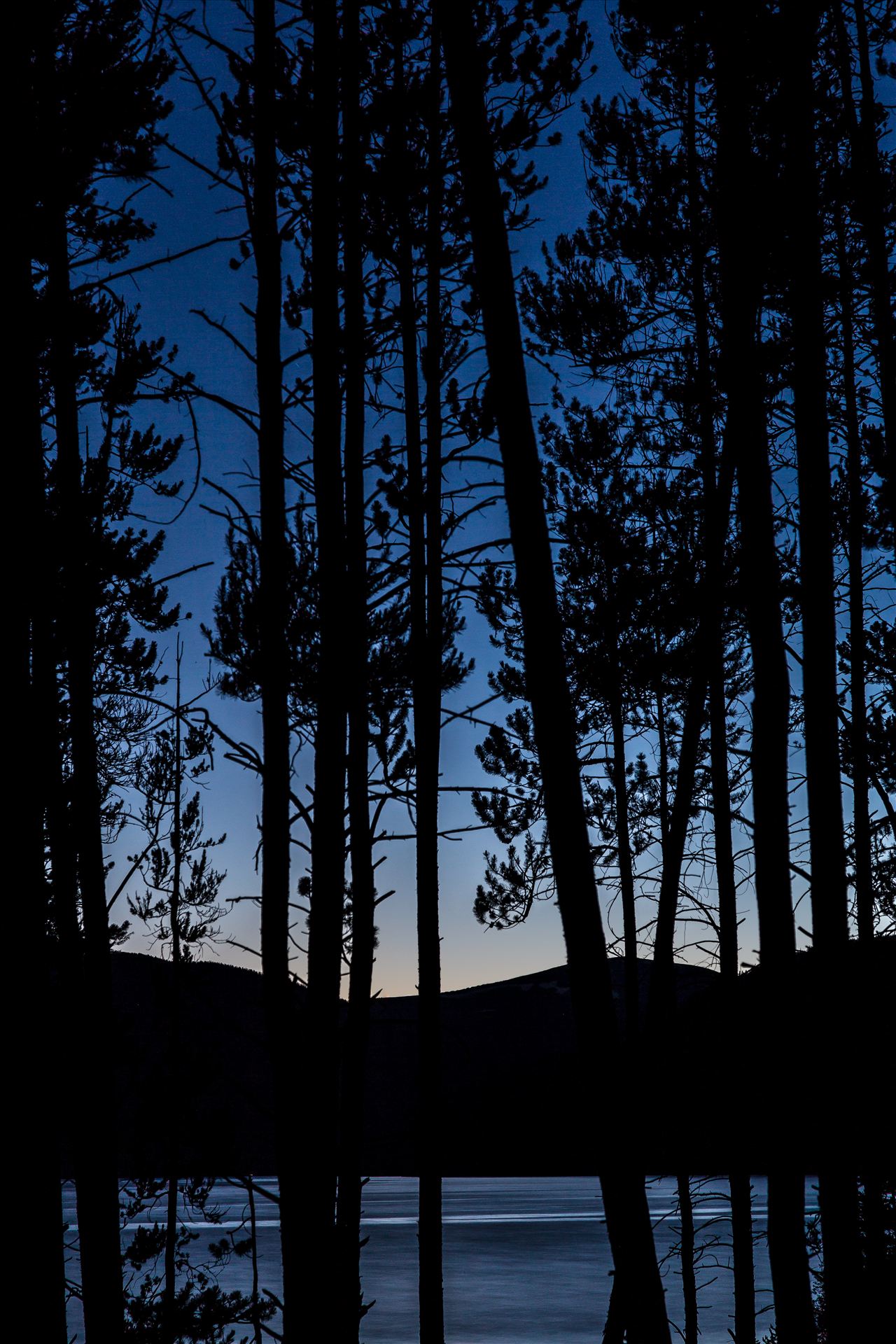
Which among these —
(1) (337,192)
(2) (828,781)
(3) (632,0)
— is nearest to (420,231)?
(3) (632,0)

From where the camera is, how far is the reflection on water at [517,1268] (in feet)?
94.0

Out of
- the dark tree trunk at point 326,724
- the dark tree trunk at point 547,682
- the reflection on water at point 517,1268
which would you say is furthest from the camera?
the reflection on water at point 517,1268

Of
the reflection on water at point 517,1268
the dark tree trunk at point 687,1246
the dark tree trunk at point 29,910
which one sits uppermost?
the dark tree trunk at point 29,910

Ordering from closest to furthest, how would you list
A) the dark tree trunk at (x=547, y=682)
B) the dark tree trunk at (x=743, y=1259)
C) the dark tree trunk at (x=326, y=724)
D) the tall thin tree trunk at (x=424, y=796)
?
the dark tree trunk at (x=547, y=682)
the dark tree trunk at (x=326, y=724)
the tall thin tree trunk at (x=424, y=796)
the dark tree trunk at (x=743, y=1259)

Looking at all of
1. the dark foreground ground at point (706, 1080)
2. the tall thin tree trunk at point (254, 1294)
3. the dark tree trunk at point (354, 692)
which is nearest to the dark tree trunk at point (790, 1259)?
the dark foreground ground at point (706, 1080)

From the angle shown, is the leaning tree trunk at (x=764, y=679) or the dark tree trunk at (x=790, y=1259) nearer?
the dark tree trunk at (x=790, y=1259)

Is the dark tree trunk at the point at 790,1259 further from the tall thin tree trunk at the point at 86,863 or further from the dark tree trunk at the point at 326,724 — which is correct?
the tall thin tree trunk at the point at 86,863

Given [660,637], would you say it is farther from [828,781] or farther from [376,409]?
[828,781]

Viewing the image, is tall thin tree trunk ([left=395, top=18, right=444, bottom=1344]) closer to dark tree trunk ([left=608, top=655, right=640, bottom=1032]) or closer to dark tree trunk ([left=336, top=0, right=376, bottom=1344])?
dark tree trunk ([left=336, top=0, right=376, bottom=1344])

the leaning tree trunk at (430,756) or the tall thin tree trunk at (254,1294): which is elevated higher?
the leaning tree trunk at (430,756)

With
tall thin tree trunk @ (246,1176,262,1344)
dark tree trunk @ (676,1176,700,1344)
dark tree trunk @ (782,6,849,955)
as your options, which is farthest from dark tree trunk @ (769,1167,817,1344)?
dark tree trunk @ (676,1176,700,1344)

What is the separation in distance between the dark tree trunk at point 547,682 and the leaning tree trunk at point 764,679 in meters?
2.39

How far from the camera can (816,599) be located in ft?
21.7

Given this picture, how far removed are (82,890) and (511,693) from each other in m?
6.90
